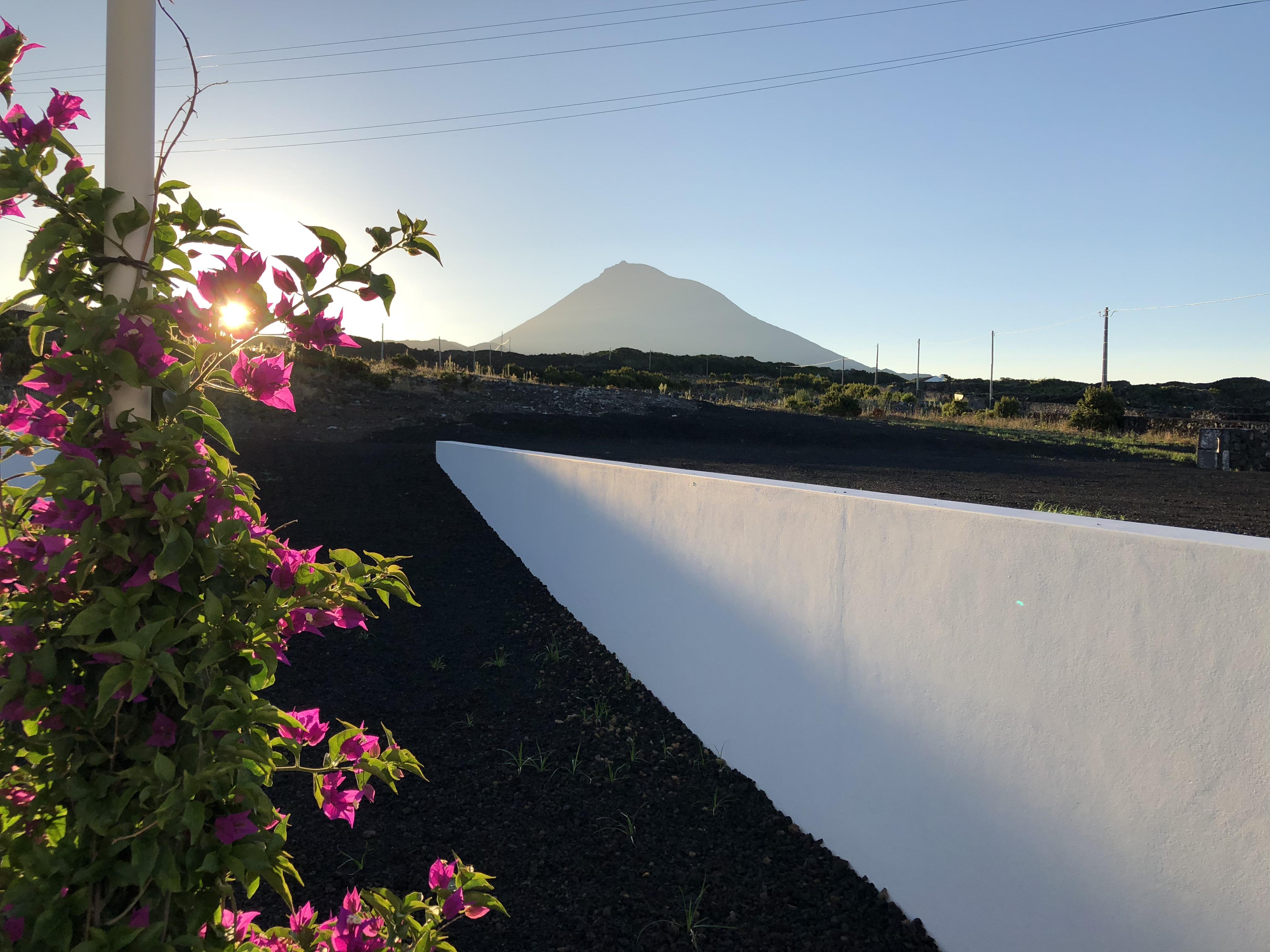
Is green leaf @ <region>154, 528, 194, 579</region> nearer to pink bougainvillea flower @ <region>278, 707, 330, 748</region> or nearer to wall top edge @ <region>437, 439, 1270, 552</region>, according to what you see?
pink bougainvillea flower @ <region>278, 707, 330, 748</region>

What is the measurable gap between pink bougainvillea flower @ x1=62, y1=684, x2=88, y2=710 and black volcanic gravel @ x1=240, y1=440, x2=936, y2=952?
1.59 meters

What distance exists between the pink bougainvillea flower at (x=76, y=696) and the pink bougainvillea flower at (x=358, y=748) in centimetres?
40

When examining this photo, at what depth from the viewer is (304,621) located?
4.23ft

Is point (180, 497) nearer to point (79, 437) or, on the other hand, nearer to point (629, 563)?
point (79, 437)

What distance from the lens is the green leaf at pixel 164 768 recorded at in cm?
102

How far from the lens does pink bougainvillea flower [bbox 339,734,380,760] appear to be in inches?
53.3

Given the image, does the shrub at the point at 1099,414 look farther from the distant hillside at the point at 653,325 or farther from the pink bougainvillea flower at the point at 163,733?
the distant hillside at the point at 653,325

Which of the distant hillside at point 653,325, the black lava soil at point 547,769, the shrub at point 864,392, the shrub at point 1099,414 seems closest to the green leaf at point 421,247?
the black lava soil at point 547,769

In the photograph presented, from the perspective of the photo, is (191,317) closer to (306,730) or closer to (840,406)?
(306,730)

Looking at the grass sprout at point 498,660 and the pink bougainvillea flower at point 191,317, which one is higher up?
the pink bougainvillea flower at point 191,317

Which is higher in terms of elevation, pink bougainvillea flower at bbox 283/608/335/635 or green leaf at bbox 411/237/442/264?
green leaf at bbox 411/237/442/264

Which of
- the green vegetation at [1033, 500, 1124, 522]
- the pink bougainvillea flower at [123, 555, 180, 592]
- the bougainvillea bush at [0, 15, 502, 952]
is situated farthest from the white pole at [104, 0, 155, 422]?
the green vegetation at [1033, 500, 1124, 522]

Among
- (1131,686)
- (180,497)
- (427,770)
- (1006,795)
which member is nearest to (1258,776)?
(1131,686)

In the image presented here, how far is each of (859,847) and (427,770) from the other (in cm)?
177
